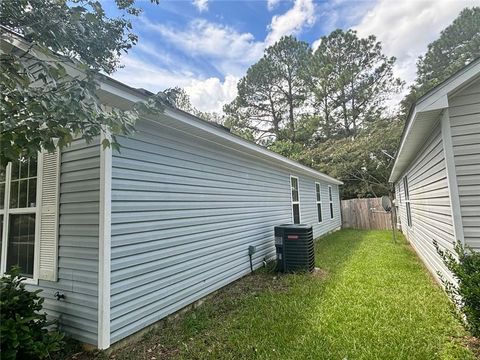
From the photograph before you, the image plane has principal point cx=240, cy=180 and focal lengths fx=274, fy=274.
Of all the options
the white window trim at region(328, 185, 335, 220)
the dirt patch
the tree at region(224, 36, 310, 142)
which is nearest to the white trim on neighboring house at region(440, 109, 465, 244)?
the dirt patch

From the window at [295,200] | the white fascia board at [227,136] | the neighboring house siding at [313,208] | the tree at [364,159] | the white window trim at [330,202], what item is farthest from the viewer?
the tree at [364,159]

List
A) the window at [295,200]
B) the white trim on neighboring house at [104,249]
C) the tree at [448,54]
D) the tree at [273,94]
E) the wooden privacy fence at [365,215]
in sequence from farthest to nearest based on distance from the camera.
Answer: the tree at [273,94]
the tree at [448,54]
the wooden privacy fence at [365,215]
the window at [295,200]
the white trim on neighboring house at [104,249]

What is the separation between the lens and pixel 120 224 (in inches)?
121

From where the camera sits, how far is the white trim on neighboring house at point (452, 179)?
3336 mm

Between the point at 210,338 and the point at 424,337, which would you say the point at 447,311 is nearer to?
the point at 424,337

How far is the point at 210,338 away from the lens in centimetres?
313

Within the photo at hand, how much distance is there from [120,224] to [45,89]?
1531 mm

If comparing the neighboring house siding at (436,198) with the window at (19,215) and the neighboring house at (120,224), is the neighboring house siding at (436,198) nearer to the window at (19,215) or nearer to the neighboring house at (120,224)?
the neighboring house at (120,224)

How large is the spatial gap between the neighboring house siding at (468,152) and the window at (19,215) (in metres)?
5.16

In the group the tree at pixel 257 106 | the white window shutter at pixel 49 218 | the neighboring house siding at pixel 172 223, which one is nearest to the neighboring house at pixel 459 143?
the neighboring house siding at pixel 172 223

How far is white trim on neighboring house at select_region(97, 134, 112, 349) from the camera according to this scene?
9.02ft

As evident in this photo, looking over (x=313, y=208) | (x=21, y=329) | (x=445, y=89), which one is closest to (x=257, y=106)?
(x=313, y=208)

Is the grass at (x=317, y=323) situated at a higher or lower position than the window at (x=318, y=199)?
lower

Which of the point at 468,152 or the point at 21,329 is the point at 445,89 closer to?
the point at 468,152
